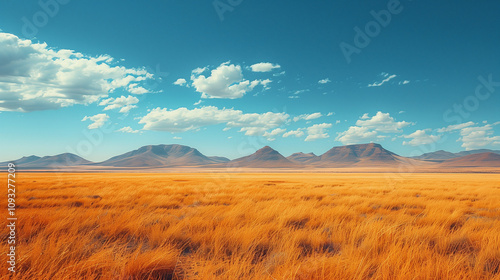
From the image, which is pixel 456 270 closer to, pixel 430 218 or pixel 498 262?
pixel 498 262

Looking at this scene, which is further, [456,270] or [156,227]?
[156,227]

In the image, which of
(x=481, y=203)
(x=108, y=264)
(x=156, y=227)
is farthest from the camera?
(x=481, y=203)

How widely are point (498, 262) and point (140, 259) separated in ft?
17.8

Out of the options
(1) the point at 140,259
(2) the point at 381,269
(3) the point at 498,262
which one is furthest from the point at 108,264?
(3) the point at 498,262

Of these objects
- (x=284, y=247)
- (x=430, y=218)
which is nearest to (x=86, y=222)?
(x=284, y=247)

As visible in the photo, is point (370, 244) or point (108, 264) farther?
point (370, 244)

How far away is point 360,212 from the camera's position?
819cm

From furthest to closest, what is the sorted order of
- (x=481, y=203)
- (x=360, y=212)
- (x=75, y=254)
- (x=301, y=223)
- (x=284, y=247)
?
(x=481, y=203) < (x=360, y=212) < (x=301, y=223) < (x=284, y=247) < (x=75, y=254)

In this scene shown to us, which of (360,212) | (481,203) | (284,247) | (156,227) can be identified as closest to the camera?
(284,247)

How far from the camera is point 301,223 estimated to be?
250 inches

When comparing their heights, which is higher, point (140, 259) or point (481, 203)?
point (140, 259)

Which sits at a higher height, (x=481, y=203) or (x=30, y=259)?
(x=30, y=259)

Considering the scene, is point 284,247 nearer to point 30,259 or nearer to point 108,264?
point 108,264

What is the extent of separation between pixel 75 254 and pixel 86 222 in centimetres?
230
